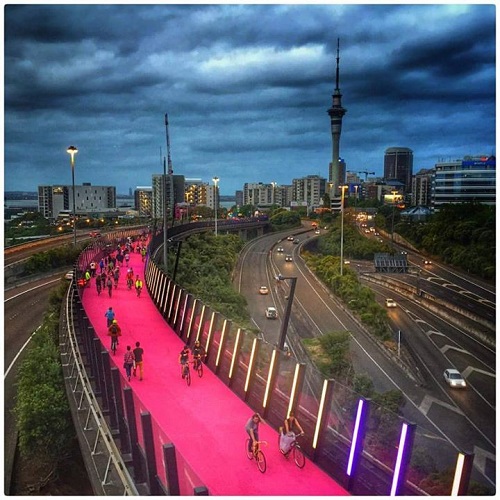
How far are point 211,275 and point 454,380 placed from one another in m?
18.3

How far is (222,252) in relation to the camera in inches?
2226

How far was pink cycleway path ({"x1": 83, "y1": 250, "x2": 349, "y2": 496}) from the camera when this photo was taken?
8.92 meters

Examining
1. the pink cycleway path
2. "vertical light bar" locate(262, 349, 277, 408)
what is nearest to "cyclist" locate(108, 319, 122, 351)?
the pink cycleway path

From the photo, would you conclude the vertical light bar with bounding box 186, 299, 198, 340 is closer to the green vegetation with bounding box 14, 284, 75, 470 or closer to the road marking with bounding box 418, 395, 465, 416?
the green vegetation with bounding box 14, 284, 75, 470

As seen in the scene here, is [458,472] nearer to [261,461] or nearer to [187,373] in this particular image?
[261,461]

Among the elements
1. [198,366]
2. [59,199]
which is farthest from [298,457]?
[59,199]

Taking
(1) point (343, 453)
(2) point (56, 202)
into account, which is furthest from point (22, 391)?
(2) point (56, 202)

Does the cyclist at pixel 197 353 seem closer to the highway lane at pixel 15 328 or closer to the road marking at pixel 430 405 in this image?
the highway lane at pixel 15 328

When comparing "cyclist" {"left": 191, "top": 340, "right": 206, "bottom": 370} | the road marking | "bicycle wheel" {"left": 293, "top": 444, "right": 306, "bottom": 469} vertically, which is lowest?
the road marking

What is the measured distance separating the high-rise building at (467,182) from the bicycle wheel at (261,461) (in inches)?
3285

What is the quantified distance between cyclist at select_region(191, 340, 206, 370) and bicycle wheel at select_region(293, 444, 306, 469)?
5.23 m

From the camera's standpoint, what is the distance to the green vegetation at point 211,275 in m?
29.7

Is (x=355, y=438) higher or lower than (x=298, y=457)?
higher

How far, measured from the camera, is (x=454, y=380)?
1226 inches
